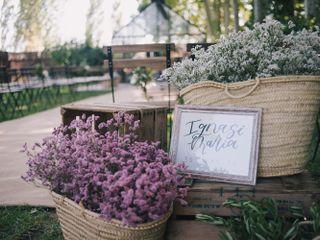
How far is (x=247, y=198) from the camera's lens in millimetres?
2080

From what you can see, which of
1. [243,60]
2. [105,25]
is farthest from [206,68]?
[105,25]

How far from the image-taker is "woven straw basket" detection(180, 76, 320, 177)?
2.12m

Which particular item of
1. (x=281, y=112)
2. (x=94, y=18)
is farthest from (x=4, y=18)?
(x=281, y=112)

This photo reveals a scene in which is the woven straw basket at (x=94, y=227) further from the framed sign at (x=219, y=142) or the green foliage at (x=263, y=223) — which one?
the framed sign at (x=219, y=142)

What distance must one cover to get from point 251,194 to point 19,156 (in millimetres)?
3017

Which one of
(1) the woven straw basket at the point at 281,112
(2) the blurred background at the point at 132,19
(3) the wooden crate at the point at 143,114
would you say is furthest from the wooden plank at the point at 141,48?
(1) the woven straw basket at the point at 281,112

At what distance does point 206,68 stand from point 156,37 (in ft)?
31.2

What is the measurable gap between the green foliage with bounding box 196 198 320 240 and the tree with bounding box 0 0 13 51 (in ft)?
59.6

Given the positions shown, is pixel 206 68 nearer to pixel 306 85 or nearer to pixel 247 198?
pixel 306 85

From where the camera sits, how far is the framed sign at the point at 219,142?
85.0 inches

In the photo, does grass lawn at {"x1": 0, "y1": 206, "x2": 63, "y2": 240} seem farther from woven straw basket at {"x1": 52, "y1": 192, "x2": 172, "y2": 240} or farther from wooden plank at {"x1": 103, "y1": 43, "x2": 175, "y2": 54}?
wooden plank at {"x1": 103, "y1": 43, "x2": 175, "y2": 54}

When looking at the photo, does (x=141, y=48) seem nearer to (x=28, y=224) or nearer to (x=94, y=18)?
(x=28, y=224)

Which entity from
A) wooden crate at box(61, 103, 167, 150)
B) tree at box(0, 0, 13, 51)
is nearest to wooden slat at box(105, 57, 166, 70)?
wooden crate at box(61, 103, 167, 150)

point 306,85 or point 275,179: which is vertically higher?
point 306,85
